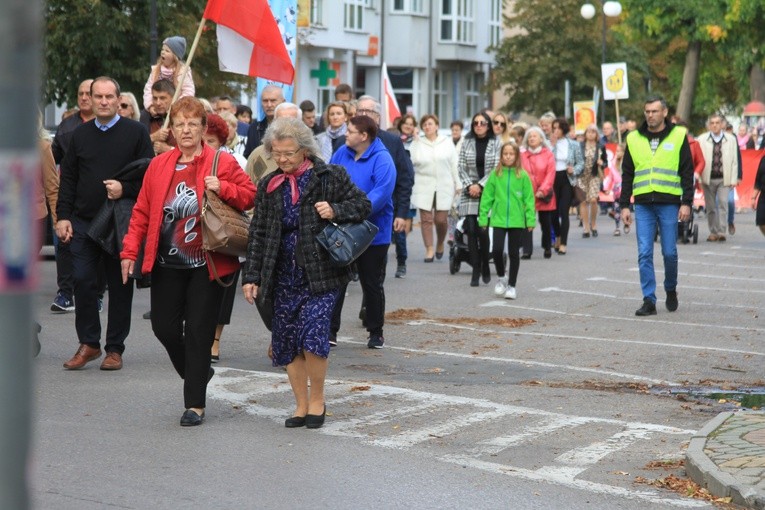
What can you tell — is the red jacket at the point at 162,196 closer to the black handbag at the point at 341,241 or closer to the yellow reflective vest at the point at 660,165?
the black handbag at the point at 341,241

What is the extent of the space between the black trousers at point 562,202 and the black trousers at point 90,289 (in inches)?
497

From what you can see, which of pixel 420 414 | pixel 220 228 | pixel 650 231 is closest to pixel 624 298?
pixel 650 231

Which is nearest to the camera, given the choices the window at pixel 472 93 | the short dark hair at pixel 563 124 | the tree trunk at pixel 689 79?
the short dark hair at pixel 563 124

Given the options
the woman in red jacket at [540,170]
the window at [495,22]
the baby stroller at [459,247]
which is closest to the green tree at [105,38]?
the woman in red jacket at [540,170]

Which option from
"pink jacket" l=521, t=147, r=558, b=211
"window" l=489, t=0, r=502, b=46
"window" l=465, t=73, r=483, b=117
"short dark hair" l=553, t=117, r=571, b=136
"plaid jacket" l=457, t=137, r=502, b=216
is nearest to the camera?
"plaid jacket" l=457, t=137, r=502, b=216

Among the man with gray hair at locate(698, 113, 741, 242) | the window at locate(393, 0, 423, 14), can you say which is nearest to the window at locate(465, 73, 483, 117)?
the window at locate(393, 0, 423, 14)

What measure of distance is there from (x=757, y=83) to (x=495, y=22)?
26.4 metres

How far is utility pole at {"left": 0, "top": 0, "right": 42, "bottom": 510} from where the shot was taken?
2584 millimetres

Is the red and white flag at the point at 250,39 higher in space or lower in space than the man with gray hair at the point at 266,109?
higher

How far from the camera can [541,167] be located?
20.8 meters

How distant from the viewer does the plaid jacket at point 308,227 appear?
8.23 metres

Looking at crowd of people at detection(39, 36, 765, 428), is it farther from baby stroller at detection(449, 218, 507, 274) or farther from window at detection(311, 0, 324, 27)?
window at detection(311, 0, 324, 27)

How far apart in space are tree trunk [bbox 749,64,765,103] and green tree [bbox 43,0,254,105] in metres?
23.9

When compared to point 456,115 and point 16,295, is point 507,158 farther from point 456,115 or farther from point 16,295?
point 456,115
